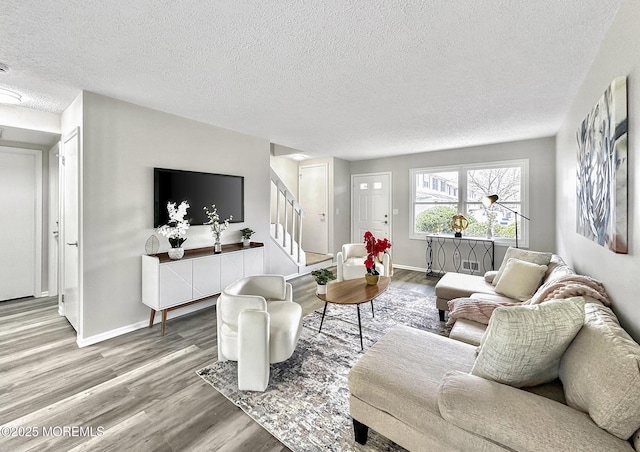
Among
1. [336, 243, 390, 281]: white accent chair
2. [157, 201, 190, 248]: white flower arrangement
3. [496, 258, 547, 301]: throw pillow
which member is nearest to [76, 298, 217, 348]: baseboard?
[157, 201, 190, 248]: white flower arrangement

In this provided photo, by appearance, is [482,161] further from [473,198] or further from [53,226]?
[53,226]

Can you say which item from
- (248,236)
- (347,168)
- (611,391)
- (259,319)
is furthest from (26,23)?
(347,168)

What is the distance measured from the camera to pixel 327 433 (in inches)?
63.9

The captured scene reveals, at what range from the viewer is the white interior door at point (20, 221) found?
3.80m

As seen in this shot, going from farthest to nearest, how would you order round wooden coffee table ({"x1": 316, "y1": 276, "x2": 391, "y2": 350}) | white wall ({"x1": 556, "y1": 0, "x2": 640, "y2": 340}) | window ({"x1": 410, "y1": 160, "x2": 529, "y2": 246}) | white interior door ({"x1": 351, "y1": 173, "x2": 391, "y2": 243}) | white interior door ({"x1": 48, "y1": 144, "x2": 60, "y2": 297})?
white interior door ({"x1": 351, "y1": 173, "x2": 391, "y2": 243}) → window ({"x1": 410, "y1": 160, "x2": 529, "y2": 246}) → white interior door ({"x1": 48, "y1": 144, "x2": 60, "y2": 297}) → round wooden coffee table ({"x1": 316, "y1": 276, "x2": 391, "y2": 350}) → white wall ({"x1": 556, "y1": 0, "x2": 640, "y2": 340})

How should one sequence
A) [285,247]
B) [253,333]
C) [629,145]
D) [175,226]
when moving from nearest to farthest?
[629,145], [253,333], [175,226], [285,247]

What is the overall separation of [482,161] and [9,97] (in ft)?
20.8

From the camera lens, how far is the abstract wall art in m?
1.44

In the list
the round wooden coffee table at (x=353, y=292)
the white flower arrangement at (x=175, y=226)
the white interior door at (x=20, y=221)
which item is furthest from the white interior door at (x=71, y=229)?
the round wooden coffee table at (x=353, y=292)

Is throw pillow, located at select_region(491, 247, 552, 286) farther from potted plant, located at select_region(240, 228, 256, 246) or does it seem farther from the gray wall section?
the gray wall section

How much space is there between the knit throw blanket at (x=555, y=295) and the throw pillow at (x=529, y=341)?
1.64 ft

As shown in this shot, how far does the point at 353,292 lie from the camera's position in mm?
2863

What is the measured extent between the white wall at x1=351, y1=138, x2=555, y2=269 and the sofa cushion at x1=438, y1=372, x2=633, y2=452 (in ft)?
14.3

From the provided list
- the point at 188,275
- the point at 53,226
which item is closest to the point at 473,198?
the point at 188,275
